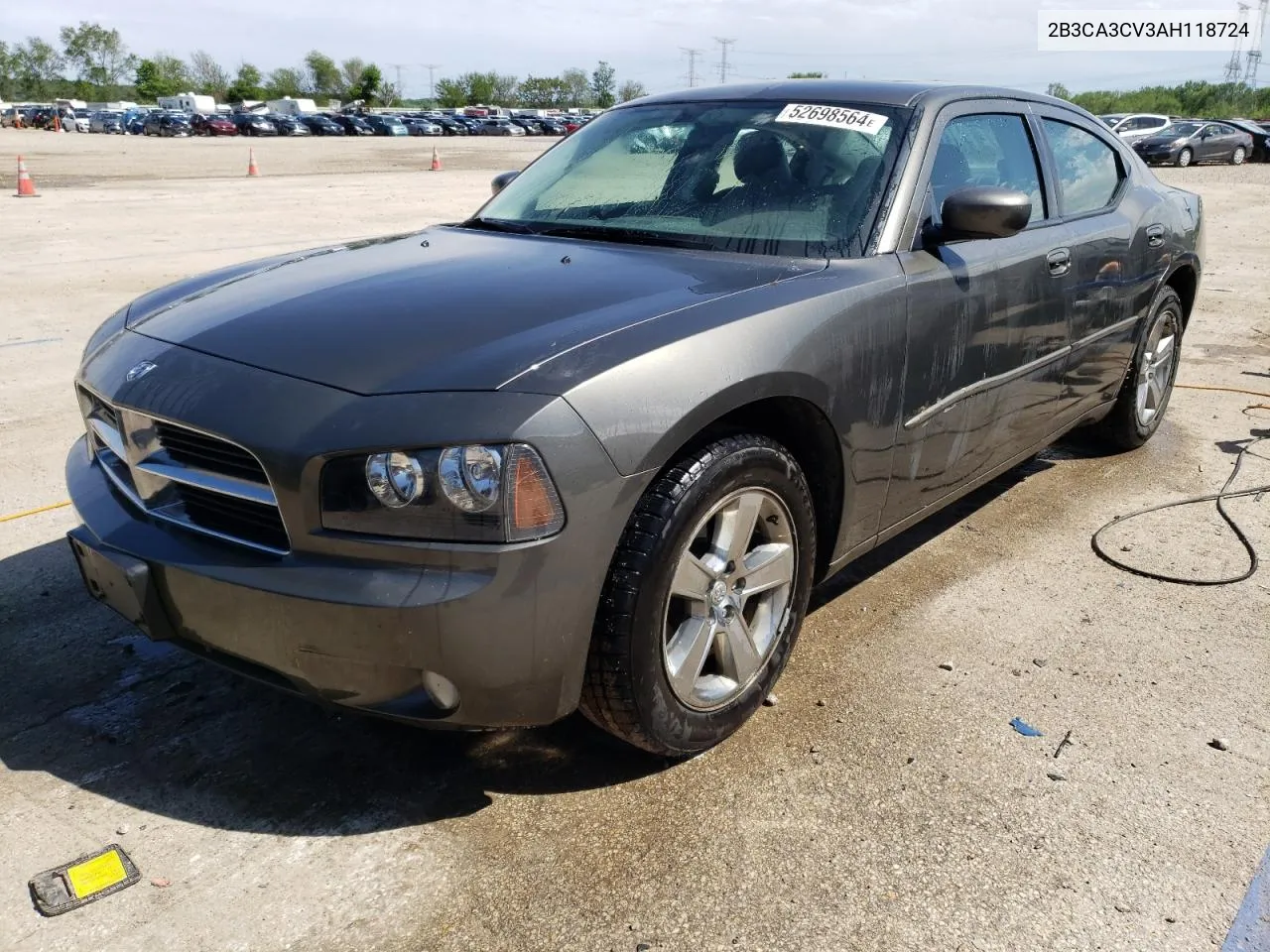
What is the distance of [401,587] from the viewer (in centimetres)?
210

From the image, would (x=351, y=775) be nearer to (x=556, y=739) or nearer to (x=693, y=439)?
(x=556, y=739)

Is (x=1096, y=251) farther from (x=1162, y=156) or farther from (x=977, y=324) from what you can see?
(x=1162, y=156)

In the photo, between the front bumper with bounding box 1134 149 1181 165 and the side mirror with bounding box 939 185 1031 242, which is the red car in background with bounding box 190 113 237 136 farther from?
the side mirror with bounding box 939 185 1031 242

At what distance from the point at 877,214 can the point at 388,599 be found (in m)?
1.87

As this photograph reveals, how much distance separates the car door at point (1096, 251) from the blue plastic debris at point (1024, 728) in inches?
62.8

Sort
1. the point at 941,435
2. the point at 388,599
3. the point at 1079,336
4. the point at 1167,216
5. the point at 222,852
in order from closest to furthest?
the point at 388,599 < the point at 222,852 < the point at 941,435 < the point at 1079,336 < the point at 1167,216

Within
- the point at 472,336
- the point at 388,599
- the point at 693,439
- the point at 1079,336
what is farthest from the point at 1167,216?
the point at 388,599

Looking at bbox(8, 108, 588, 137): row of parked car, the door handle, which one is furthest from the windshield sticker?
bbox(8, 108, 588, 137): row of parked car

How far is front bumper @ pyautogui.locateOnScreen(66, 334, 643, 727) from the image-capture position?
82.7 inches

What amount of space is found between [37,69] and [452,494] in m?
156

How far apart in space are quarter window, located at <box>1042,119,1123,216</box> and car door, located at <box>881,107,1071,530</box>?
0.19 meters

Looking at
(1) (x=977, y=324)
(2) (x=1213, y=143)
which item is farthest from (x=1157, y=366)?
(2) (x=1213, y=143)

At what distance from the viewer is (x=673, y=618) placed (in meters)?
2.60

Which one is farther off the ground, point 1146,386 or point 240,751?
point 1146,386
